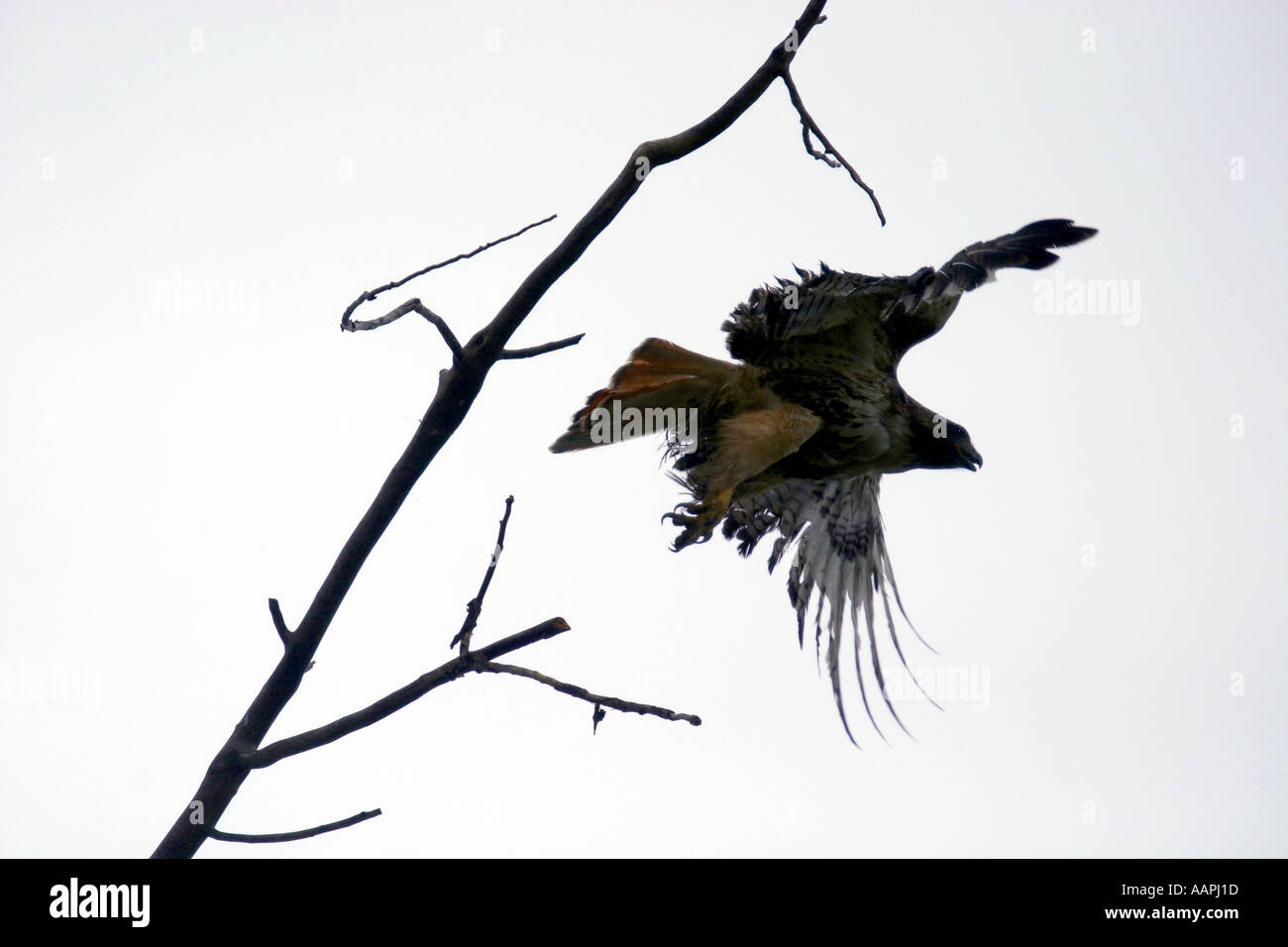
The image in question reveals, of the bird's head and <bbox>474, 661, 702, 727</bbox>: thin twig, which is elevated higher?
the bird's head

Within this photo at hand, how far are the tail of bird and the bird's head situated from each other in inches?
44.1

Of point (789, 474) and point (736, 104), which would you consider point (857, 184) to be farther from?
point (789, 474)

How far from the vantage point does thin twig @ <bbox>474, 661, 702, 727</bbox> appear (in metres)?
2.87

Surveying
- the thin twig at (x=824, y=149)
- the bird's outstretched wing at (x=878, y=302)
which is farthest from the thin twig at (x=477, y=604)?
the bird's outstretched wing at (x=878, y=302)

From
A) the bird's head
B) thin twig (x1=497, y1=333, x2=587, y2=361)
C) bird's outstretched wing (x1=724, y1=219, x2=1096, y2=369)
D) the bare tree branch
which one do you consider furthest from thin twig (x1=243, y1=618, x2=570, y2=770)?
the bird's head

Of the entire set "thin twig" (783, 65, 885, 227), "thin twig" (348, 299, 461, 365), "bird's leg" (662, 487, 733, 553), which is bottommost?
"bird's leg" (662, 487, 733, 553)

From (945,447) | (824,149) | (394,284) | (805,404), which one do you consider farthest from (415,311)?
(945,447)

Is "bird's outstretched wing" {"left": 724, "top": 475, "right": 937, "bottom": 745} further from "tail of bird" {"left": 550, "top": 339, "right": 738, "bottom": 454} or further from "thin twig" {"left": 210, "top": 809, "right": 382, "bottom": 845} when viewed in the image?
"thin twig" {"left": 210, "top": 809, "right": 382, "bottom": 845}

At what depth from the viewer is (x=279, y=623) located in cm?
304

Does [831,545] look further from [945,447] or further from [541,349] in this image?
[541,349]

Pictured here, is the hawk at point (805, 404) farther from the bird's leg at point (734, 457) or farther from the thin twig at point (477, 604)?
the thin twig at point (477, 604)

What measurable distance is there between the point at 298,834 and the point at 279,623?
21.1 inches
